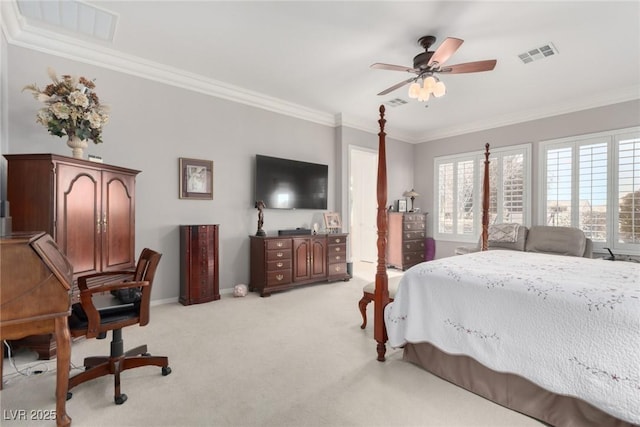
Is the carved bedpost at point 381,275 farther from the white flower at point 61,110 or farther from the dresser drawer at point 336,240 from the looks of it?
the white flower at point 61,110

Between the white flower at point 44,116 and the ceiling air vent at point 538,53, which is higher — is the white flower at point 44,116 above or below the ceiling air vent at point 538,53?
below

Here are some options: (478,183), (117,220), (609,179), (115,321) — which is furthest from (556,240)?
(117,220)

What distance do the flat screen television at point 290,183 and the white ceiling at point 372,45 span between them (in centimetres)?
98

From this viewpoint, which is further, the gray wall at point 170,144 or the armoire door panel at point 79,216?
the gray wall at point 170,144

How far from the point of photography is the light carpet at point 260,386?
1.70m

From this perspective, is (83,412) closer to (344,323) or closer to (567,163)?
(344,323)

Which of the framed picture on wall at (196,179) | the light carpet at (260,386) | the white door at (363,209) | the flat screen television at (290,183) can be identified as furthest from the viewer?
the white door at (363,209)

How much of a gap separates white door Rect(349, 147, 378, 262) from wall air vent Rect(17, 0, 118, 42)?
4871 millimetres

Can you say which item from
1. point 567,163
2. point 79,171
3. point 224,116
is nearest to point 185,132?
point 224,116

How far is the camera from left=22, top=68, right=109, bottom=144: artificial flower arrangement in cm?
254

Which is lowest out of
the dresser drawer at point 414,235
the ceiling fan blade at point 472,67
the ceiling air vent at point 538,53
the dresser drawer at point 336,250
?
the dresser drawer at point 336,250

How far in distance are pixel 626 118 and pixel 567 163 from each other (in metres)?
0.85

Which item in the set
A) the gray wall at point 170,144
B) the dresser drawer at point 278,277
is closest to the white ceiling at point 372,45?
the gray wall at point 170,144

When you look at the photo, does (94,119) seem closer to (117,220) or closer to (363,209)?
(117,220)
